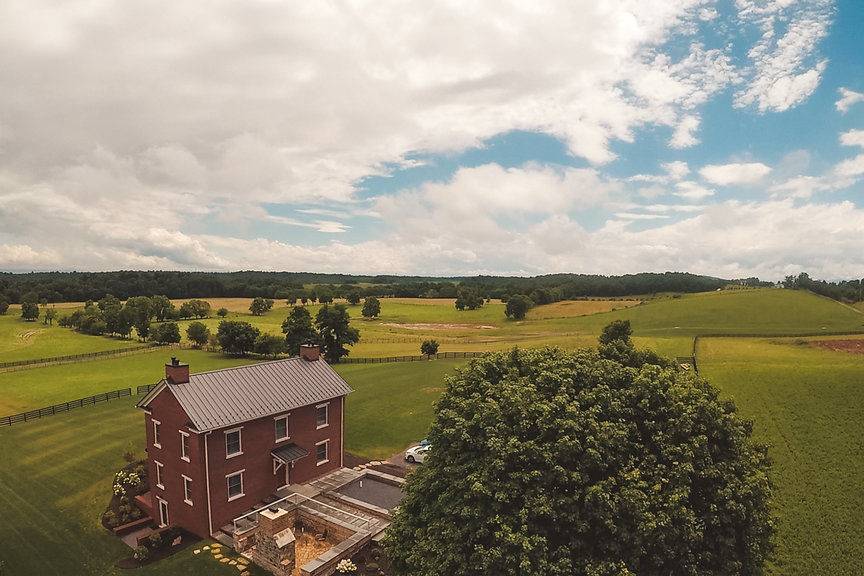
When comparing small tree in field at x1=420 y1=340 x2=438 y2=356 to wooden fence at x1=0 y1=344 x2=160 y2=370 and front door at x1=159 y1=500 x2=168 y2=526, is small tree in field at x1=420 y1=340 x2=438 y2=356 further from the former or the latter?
wooden fence at x1=0 y1=344 x2=160 y2=370

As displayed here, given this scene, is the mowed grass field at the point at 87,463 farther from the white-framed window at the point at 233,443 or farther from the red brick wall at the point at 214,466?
the white-framed window at the point at 233,443

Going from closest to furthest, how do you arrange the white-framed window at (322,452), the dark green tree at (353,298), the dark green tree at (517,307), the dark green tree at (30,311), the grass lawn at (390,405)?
the white-framed window at (322,452)
the grass lawn at (390,405)
the dark green tree at (517,307)
the dark green tree at (30,311)
the dark green tree at (353,298)

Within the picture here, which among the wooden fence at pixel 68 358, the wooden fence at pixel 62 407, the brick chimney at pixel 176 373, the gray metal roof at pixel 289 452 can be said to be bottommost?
the wooden fence at pixel 62 407

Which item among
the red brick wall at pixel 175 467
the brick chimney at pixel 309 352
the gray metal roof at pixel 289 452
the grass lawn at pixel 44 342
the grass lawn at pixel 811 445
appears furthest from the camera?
the grass lawn at pixel 44 342

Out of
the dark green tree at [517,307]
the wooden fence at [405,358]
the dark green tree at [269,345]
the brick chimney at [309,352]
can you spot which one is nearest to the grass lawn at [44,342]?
the dark green tree at [269,345]

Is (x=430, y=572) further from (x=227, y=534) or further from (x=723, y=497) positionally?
(x=227, y=534)

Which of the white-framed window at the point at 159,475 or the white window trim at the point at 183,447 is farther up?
the white window trim at the point at 183,447
